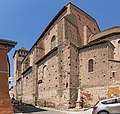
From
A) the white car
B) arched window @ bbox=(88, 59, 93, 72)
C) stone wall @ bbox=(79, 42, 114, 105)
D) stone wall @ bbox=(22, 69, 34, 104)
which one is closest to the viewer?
the white car

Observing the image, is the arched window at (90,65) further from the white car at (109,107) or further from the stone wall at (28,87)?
the stone wall at (28,87)

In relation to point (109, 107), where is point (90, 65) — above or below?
above

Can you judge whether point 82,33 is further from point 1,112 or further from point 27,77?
point 1,112

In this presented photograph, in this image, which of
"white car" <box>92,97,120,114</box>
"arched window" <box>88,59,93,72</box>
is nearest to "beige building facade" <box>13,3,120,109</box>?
"arched window" <box>88,59,93,72</box>

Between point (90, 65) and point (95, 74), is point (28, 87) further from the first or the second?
point (95, 74)

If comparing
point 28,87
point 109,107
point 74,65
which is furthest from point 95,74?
point 28,87

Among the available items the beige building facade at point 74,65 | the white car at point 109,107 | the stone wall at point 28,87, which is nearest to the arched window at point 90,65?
the beige building facade at point 74,65

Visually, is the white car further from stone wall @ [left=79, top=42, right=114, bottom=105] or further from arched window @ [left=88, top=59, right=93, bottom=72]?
arched window @ [left=88, top=59, right=93, bottom=72]

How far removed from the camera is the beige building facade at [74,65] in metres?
26.5

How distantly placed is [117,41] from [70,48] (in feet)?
21.0

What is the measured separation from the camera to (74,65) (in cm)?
2869

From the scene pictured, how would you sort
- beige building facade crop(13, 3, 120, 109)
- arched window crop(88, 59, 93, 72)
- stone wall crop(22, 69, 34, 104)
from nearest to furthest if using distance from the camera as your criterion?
1. beige building facade crop(13, 3, 120, 109)
2. arched window crop(88, 59, 93, 72)
3. stone wall crop(22, 69, 34, 104)

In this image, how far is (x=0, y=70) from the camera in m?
12.6

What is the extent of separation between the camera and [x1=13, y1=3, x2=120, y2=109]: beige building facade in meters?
26.5
